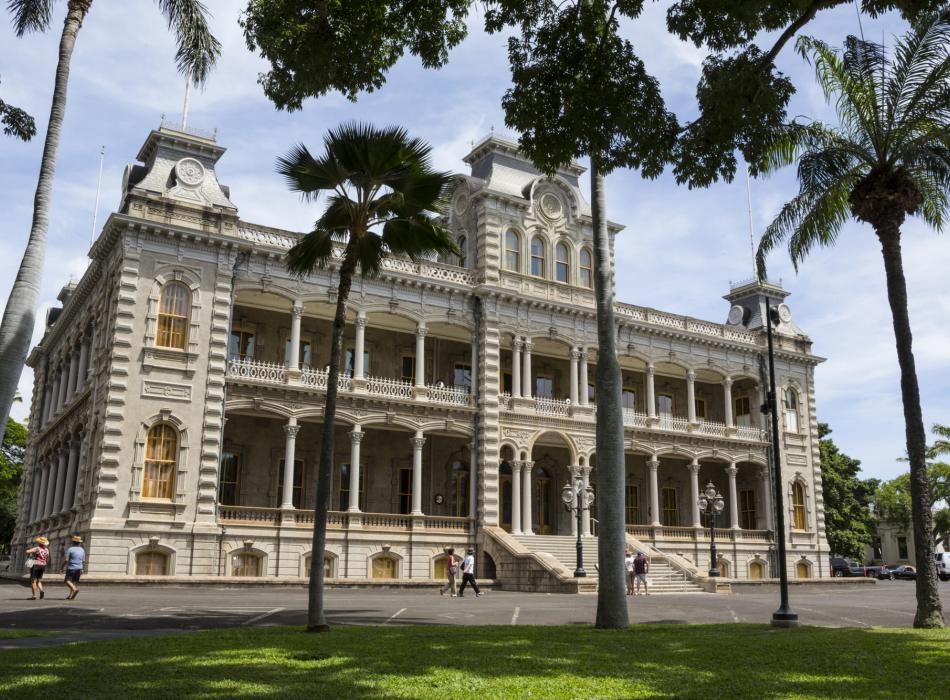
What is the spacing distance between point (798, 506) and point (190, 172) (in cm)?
3287

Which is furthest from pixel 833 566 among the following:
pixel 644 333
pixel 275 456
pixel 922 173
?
pixel 922 173

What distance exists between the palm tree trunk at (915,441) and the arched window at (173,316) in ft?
69.9

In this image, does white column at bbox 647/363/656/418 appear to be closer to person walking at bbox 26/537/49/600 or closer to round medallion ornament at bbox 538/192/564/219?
round medallion ornament at bbox 538/192/564/219

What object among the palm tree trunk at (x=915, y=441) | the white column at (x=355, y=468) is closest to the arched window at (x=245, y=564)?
the white column at (x=355, y=468)

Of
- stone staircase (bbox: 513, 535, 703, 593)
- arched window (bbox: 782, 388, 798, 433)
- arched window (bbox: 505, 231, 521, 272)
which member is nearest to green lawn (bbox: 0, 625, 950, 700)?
stone staircase (bbox: 513, 535, 703, 593)

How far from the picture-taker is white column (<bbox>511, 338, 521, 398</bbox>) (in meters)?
36.0

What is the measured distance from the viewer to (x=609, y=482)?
1572 cm

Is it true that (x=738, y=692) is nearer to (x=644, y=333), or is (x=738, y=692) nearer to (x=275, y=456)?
(x=275, y=456)

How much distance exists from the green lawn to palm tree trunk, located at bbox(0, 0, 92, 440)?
3.95m

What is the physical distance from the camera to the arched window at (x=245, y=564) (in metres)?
29.3

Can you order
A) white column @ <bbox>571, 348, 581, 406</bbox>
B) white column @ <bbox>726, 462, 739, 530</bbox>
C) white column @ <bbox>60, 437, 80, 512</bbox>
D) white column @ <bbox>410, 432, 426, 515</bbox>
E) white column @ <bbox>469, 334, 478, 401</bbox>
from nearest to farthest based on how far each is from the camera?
white column @ <bbox>60, 437, 80, 512</bbox> → white column @ <bbox>410, 432, 426, 515</bbox> → white column @ <bbox>469, 334, 478, 401</bbox> → white column @ <bbox>571, 348, 581, 406</bbox> → white column @ <bbox>726, 462, 739, 530</bbox>

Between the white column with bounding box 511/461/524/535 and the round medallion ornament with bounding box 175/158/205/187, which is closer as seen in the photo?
the round medallion ornament with bounding box 175/158/205/187

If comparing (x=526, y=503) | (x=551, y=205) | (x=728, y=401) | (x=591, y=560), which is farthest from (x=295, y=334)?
(x=728, y=401)

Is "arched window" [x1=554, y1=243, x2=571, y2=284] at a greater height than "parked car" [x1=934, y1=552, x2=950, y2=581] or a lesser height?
greater
